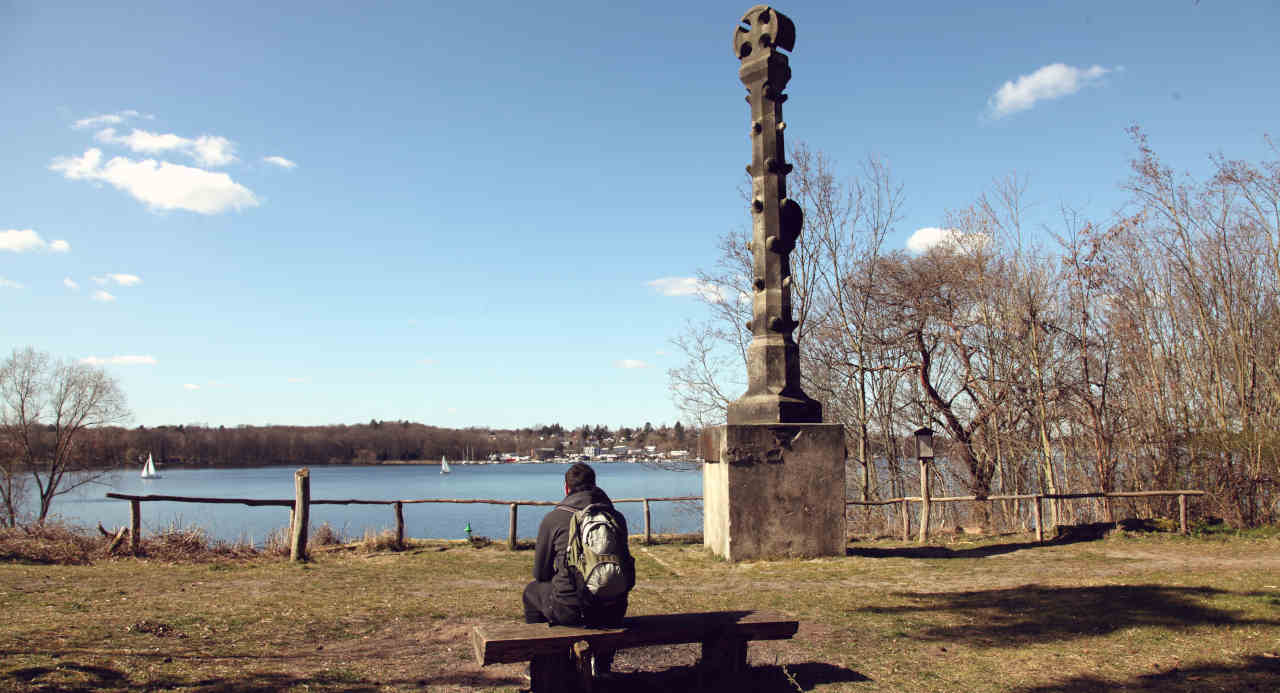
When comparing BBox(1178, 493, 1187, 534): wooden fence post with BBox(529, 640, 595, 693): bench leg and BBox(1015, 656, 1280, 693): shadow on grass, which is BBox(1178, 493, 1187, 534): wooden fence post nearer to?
BBox(1015, 656, 1280, 693): shadow on grass

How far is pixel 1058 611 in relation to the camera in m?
7.29

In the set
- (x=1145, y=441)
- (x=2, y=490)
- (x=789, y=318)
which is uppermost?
(x=789, y=318)

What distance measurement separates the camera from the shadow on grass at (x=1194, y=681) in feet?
16.0

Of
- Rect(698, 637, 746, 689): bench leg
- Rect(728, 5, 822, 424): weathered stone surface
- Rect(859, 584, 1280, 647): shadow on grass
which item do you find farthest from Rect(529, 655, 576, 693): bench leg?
Rect(728, 5, 822, 424): weathered stone surface

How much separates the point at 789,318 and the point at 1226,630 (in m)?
6.07

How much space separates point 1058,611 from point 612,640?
479 centimetres

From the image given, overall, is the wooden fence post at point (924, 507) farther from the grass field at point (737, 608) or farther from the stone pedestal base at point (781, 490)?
the stone pedestal base at point (781, 490)

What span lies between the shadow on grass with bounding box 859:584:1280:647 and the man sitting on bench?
10.4 feet

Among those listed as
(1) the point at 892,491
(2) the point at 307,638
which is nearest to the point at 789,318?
(2) the point at 307,638

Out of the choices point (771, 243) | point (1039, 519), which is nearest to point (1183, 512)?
point (1039, 519)

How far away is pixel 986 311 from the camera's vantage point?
62.3ft

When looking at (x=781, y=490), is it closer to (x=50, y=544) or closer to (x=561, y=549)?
(x=561, y=549)

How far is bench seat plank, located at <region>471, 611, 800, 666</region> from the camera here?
175 inches

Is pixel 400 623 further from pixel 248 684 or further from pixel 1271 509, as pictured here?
pixel 1271 509
